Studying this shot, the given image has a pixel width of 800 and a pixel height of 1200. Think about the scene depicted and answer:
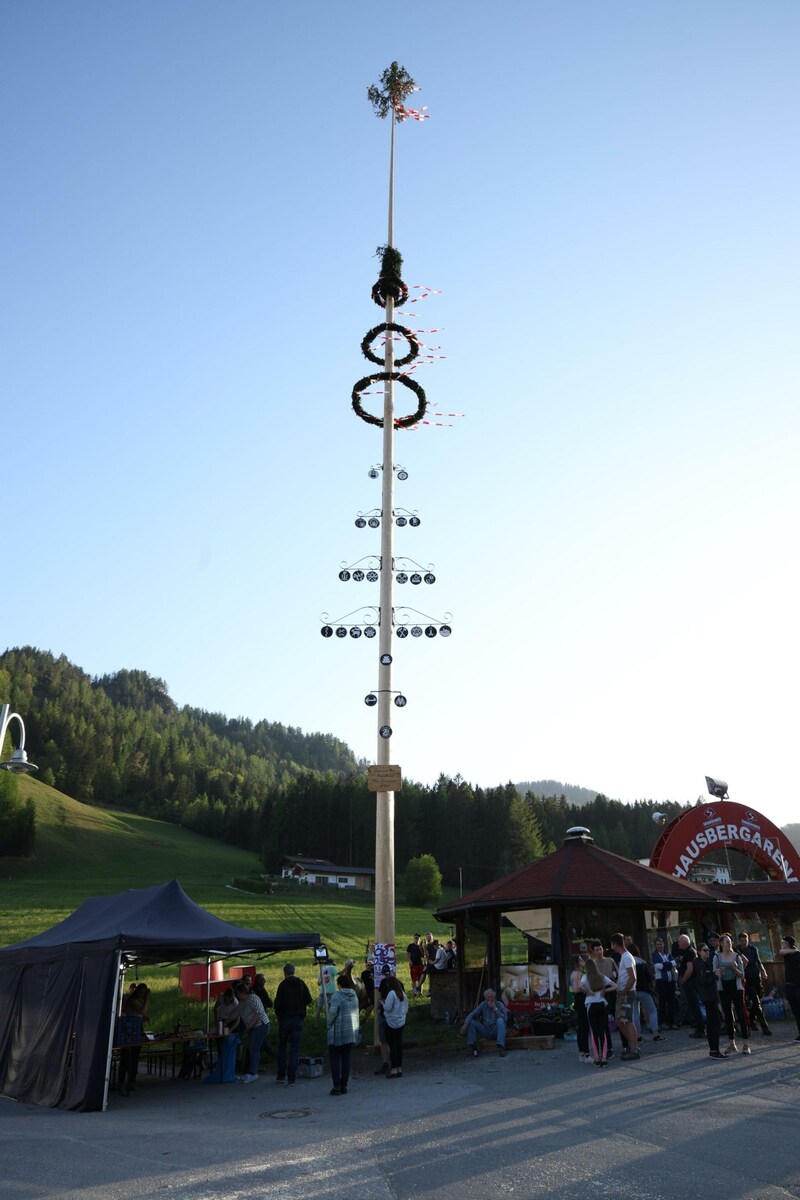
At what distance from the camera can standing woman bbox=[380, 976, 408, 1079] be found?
14.5 meters

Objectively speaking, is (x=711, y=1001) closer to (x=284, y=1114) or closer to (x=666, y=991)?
(x=666, y=991)

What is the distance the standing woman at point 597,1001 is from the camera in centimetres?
1348

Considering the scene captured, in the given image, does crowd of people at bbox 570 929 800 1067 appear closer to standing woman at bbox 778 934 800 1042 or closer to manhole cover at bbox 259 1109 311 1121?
standing woman at bbox 778 934 800 1042

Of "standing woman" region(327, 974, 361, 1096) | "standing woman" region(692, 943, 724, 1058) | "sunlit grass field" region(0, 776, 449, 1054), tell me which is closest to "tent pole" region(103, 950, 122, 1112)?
"standing woman" region(327, 974, 361, 1096)

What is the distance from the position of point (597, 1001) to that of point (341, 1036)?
3.69 meters

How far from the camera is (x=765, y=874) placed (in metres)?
26.0

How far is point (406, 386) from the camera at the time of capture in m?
21.9

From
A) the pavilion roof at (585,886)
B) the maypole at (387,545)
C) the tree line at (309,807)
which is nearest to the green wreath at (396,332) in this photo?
the maypole at (387,545)

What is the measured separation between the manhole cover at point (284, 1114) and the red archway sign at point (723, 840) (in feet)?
49.7

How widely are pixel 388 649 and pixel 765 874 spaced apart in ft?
45.4

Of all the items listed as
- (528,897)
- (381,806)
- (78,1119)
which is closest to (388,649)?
(381,806)

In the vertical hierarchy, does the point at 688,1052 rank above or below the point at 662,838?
below

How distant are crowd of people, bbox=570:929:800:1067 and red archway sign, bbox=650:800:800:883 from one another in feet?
25.8

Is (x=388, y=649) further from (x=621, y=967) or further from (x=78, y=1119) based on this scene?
(x=78, y=1119)
